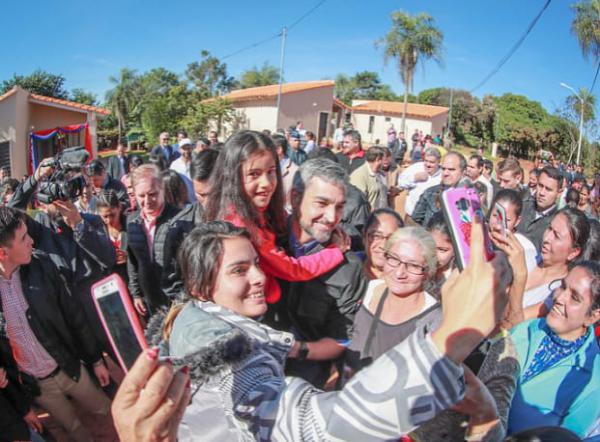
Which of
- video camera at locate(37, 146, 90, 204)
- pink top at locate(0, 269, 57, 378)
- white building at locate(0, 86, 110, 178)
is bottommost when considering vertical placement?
pink top at locate(0, 269, 57, 378)

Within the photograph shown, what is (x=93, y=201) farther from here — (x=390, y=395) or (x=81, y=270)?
(x=390, y=395)

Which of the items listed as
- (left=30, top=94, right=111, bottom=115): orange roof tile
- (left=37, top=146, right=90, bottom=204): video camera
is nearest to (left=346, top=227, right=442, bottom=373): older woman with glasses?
(left=37, top=146, right=90, bottom=204): video camera

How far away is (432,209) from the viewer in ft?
15.3

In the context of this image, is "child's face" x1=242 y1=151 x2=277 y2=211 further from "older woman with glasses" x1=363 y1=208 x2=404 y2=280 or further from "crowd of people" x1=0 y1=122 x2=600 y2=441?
"older woman with glasses" x1=363 y1=208 x2=404 y2=280

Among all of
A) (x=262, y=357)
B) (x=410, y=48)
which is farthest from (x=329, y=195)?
(x=410, y=48)

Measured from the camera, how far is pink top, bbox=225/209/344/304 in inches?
73.0

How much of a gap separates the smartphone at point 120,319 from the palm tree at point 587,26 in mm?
17172

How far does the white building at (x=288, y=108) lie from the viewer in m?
24.2

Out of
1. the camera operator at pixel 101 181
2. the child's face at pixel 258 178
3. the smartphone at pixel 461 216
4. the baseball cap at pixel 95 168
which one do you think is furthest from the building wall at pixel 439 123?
the smartphone at pixel 461 216

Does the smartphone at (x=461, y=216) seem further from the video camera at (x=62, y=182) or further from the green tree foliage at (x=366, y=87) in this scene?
the green tree foliage at (x=366, y=87)

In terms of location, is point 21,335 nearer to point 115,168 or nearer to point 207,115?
point 115,168

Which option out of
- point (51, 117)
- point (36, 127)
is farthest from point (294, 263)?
point (51, 117)

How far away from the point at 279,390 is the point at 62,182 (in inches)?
96.7

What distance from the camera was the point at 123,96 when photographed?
4456cm
